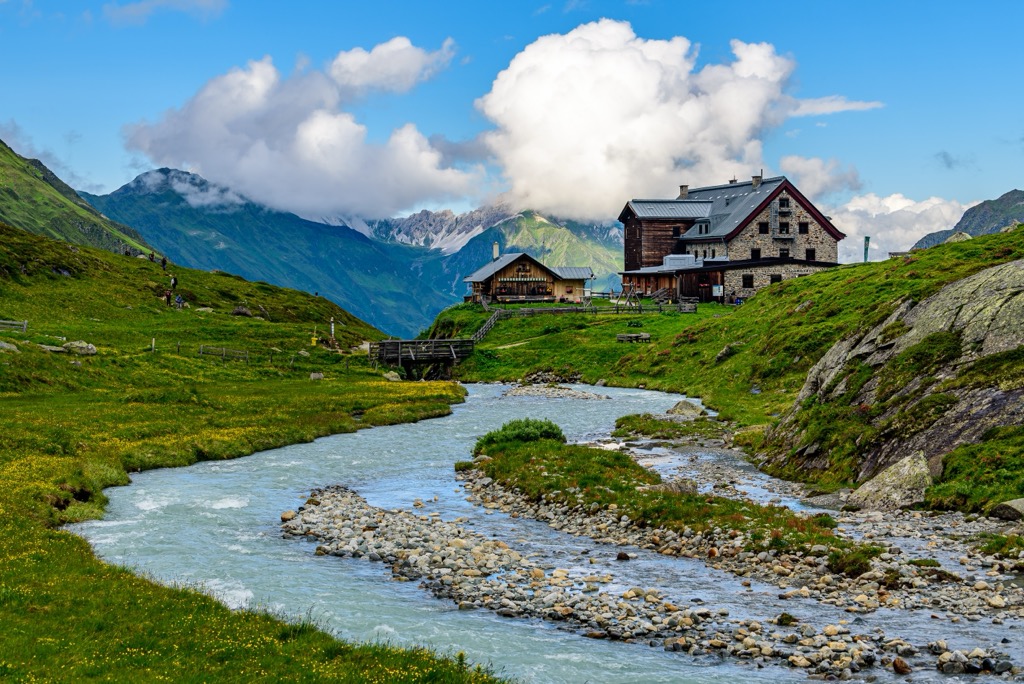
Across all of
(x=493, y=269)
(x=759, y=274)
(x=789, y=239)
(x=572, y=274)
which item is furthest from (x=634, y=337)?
(x=572, y=274)

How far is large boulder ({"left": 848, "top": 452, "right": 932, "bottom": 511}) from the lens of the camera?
30.7 metres

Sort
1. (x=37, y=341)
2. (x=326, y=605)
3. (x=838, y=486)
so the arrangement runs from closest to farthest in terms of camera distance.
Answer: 1. (x=326, y=605)
2. (x=838, y=486)
3. (x=37, y=341)

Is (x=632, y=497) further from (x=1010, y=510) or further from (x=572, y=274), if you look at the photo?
(x=572, y=274)

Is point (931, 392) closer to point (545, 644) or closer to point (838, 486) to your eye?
point (838, 486)

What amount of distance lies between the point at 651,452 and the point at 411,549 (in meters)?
22.4

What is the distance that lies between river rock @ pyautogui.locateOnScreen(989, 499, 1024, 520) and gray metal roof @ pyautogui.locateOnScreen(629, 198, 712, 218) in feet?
398

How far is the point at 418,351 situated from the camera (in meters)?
Result: 109

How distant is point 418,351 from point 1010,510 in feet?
284

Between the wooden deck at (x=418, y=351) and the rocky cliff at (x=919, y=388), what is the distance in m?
64.8

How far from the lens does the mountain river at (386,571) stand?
62.7ft

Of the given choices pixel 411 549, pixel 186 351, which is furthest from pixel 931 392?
pixel 186 351

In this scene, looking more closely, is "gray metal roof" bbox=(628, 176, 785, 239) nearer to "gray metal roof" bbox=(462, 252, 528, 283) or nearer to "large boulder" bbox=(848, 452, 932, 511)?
"gray metal roof" bbox=(462, 252, 528, 283)

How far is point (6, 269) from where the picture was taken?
114250 millimetres

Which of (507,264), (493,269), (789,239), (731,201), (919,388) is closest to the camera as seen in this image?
(919,388)
